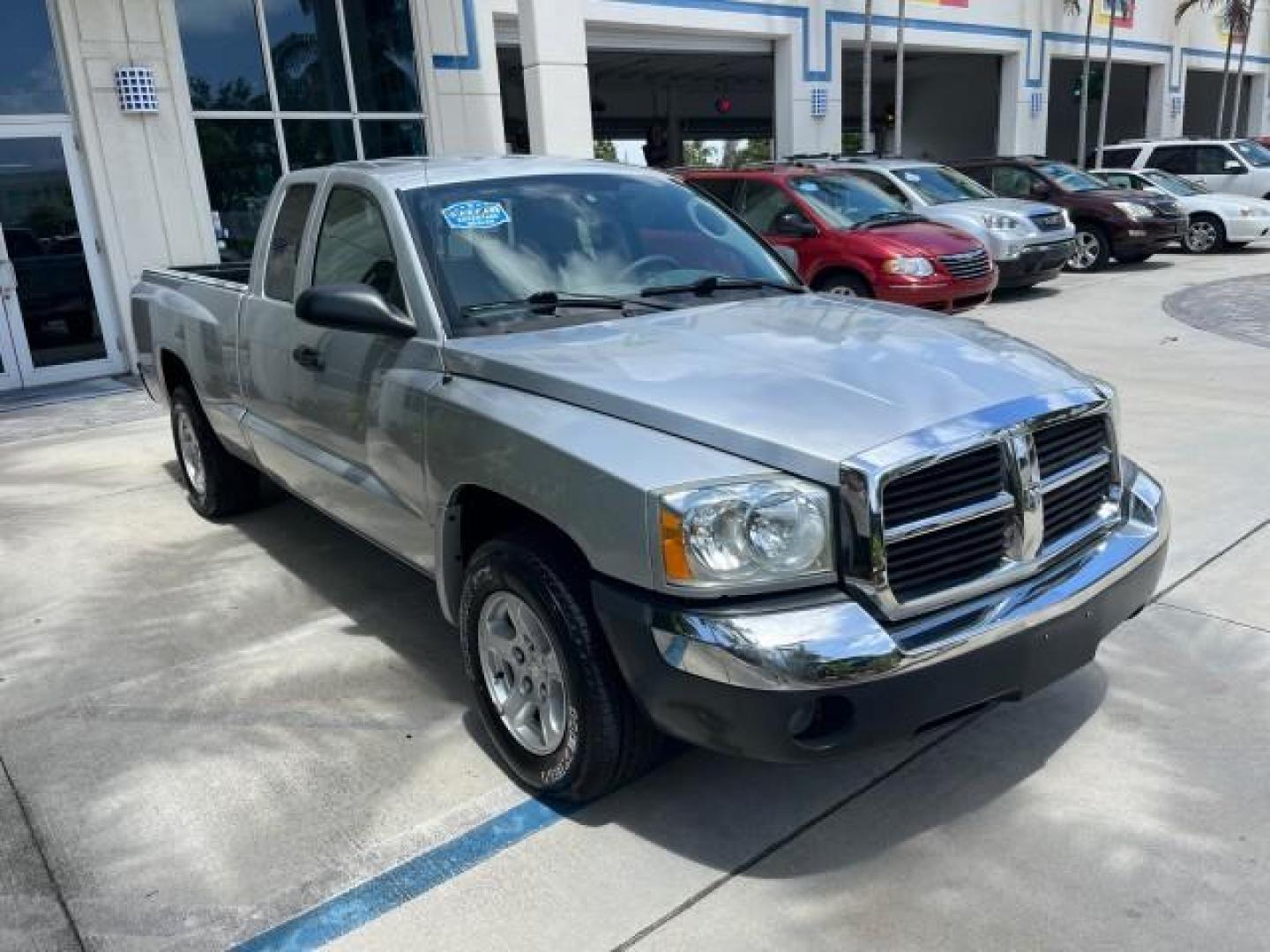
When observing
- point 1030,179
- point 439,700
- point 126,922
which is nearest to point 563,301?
point 439,700

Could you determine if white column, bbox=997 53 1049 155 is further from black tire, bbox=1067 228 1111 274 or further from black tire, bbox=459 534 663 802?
black tire, bbox=459 534 663 802

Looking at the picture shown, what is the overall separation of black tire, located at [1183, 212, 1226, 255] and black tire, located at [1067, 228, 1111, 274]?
2.41m

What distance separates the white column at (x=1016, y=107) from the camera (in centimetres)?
2380

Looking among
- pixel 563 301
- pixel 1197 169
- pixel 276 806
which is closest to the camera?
pixel 276 806

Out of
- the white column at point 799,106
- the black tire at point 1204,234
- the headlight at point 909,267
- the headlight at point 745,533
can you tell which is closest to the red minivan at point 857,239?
the headlight at point 909,267

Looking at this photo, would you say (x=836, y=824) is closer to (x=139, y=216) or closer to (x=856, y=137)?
(x=139, y=216)

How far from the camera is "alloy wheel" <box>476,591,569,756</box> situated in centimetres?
302

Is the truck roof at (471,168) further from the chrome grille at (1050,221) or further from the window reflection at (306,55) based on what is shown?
the chrome grille at (1050,221)

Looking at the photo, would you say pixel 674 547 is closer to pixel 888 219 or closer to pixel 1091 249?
pixel 888 219

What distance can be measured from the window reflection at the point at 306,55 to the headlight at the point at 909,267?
22.1 feet

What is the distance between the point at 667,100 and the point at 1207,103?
18994 millimetres

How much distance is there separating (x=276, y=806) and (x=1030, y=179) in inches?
616

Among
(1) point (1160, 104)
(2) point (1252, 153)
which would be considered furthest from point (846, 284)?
(1) point (1160, 104)

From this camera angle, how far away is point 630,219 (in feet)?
13.3
